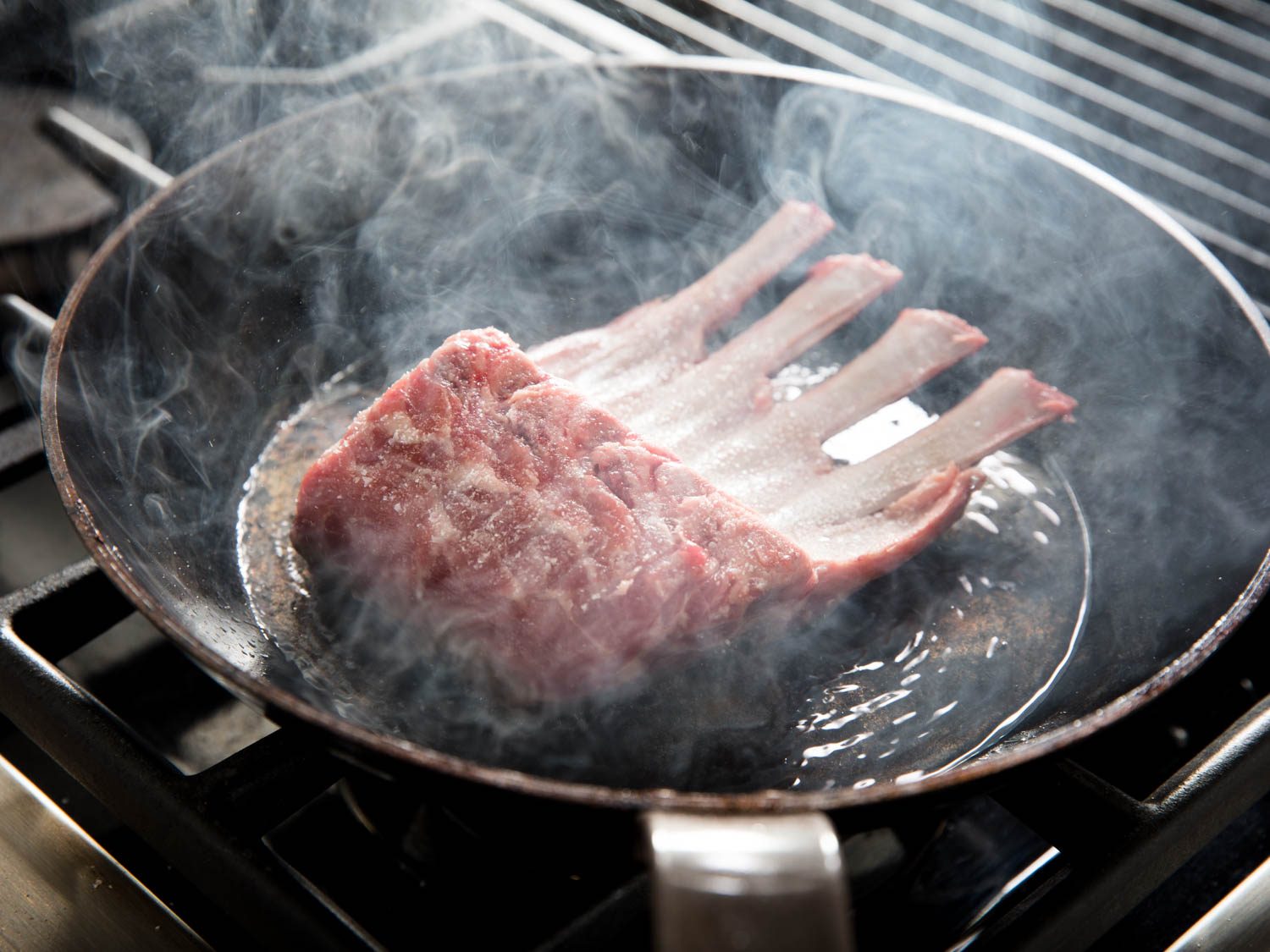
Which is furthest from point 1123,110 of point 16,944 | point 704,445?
point 16,944

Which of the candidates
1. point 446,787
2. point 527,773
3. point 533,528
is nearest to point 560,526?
point 533,528

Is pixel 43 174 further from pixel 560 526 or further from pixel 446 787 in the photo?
pixel 446 787

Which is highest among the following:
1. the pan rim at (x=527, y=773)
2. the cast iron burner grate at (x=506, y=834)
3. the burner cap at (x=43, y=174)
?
the pan rim at (x=527, y=773)

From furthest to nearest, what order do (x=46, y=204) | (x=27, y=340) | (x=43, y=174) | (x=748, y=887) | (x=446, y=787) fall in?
(x=43, y=174) < (x=46, y=204) < (x=27, y=340) < (x=446, y=787) < (x=748, y=887)

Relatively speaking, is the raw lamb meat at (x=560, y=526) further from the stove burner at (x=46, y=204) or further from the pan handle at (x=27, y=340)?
the stove burner at (x=46, y=204)

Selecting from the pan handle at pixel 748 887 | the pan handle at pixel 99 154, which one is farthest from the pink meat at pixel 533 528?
the pan handle at pixel 99 154

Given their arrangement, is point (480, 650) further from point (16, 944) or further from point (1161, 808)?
point (1161, 808)
